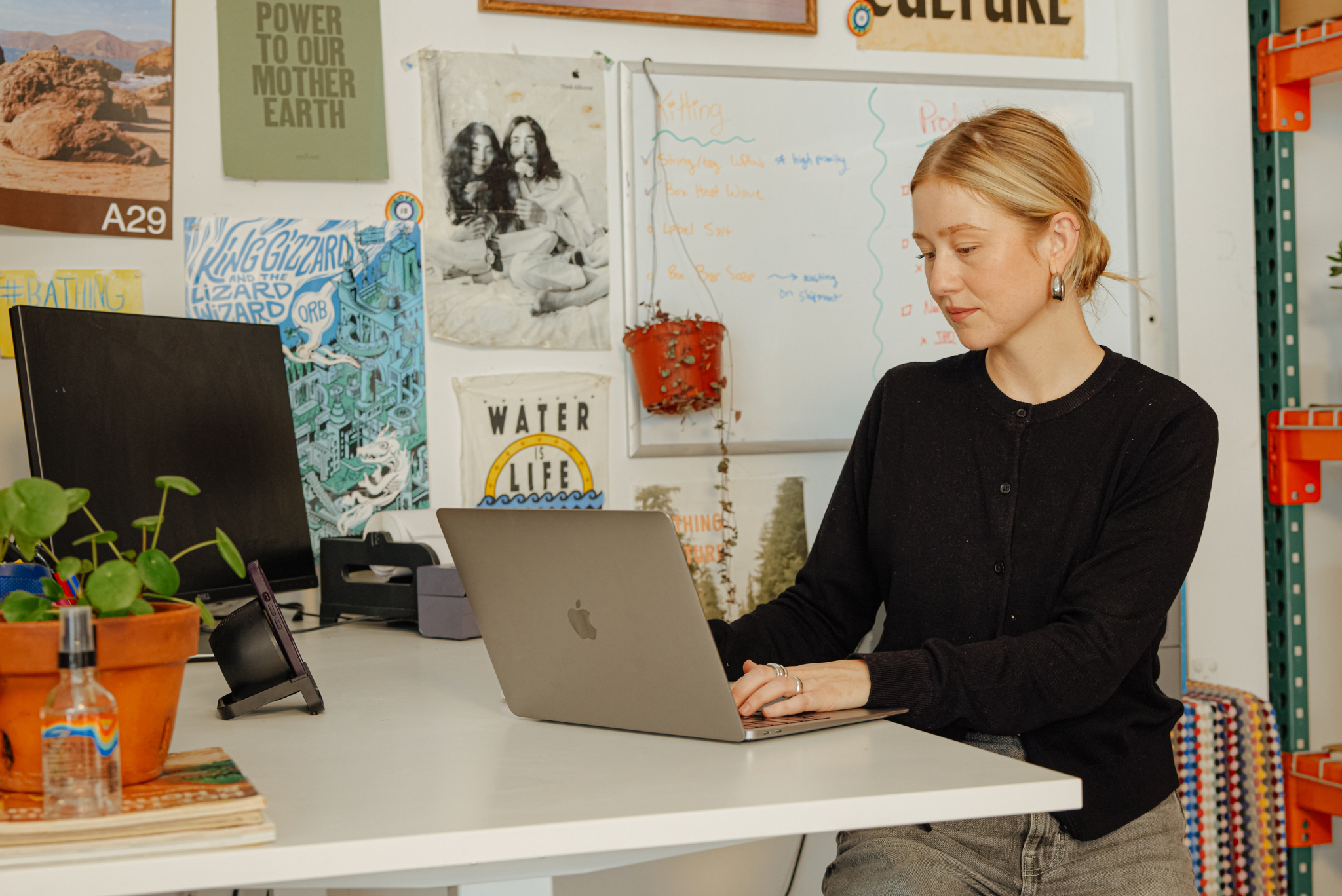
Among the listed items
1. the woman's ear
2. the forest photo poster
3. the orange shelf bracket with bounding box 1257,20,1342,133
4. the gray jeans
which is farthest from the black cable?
the orange shelf bracket with bounding box 1257,20,1342,133

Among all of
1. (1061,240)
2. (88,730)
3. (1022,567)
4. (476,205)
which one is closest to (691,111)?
(476,205)

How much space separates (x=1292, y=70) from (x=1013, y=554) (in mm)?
1336

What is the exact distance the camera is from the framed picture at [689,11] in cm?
196

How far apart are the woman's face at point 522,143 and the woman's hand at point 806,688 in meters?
1.17

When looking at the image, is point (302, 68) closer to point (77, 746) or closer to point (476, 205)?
point (476, 205)

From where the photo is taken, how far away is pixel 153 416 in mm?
1487

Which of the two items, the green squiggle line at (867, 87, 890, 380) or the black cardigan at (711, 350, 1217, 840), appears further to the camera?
the green squiggle line at (867, 87, 890, 380)

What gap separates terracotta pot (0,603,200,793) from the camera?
0.73 metres

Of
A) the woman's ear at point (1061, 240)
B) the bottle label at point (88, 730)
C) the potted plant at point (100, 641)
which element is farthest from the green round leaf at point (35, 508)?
the woman's ear at point (1061, 240)

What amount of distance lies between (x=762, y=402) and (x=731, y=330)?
14 cm

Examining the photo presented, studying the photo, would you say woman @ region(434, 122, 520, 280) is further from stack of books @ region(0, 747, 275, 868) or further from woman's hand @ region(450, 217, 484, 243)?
stack of books @ region(0, 747, 275, 868)

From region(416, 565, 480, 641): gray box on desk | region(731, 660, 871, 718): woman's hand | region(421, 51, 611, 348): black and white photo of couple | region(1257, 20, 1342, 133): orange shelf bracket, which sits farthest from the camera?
region(1257, 20, 1342, 133): orange shelf bracket

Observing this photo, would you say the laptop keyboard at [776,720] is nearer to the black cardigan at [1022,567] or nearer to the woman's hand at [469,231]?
the black cardigan at [1022,567]

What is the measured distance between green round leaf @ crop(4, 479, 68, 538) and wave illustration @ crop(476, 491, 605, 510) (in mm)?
1203
